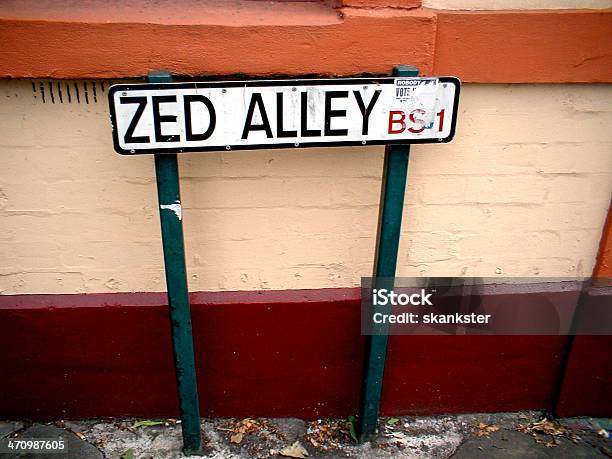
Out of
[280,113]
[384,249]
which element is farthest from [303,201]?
[280,113]

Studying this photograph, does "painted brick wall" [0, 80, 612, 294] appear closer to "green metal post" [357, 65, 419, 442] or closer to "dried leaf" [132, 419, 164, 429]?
"green metal post" [357, 65, 419, 442]

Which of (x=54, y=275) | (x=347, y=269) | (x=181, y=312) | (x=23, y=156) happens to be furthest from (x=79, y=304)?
(x=347, y=269)

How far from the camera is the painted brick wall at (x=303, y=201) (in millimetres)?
2139

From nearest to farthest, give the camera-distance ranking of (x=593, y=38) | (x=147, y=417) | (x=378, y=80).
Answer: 1. (x=378, y=80)
2. (x=593, y=38)
3. (x=147, y=417)

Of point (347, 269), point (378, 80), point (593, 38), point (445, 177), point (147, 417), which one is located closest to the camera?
point (378, 80)

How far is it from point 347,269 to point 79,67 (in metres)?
1.37

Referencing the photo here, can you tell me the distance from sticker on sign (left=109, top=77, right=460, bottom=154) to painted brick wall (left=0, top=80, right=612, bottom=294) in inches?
12.4

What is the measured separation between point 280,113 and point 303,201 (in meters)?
0.53

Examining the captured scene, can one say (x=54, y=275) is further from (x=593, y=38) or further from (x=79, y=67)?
(x=593, y=38)

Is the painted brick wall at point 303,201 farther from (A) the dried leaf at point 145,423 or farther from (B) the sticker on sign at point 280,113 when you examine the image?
(A) the dried leaf at point 145,423

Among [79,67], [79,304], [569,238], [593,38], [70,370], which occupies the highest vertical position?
[593,38]

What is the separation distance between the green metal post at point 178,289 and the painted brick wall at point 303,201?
0.24m

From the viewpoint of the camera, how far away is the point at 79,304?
2.34 metres

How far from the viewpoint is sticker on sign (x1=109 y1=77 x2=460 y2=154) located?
1757 millimetres
